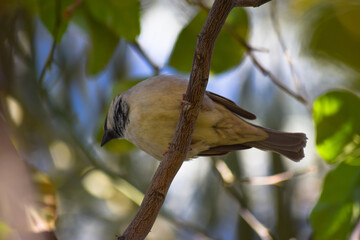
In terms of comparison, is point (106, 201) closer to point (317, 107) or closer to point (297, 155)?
point (297, 155)

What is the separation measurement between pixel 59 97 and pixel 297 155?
98.5 inches

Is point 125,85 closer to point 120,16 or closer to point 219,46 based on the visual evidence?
point 120,16

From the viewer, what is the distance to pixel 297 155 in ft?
9.55

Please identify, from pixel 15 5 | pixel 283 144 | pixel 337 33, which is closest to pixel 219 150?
pixel 283 144

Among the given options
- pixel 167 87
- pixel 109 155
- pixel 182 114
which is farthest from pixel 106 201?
pixel 182 114

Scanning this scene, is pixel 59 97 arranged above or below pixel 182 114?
below

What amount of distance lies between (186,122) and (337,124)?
33.5 inches

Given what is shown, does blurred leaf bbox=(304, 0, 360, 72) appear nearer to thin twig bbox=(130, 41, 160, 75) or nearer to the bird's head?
thin twig bbox=(130, 41, 160, 75)

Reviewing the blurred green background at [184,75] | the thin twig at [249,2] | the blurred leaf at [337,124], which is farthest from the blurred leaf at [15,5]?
the blurred leaf at [337,124]

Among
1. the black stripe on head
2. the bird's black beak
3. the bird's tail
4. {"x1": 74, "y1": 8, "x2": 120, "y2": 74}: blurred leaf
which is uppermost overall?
{"x1": 74, "y1": 8, "x2": 120, "y2": 74}: blurred leaf

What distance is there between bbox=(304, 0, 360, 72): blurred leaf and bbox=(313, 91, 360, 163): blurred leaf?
691 mm

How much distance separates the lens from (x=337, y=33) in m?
3.01

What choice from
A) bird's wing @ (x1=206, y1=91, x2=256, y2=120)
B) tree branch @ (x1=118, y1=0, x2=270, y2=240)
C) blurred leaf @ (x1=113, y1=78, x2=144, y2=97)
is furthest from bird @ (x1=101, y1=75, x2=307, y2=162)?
tree branch @ (x1=118, y1=0, x2=270, y2=240)

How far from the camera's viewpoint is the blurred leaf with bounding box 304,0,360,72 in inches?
115
